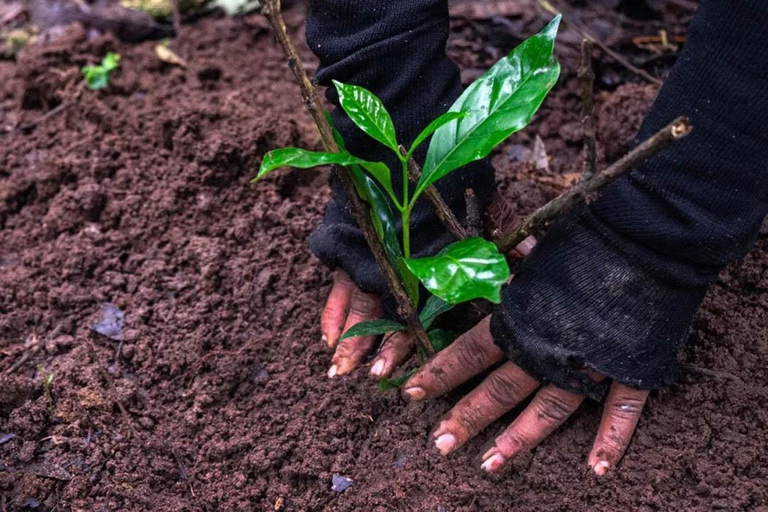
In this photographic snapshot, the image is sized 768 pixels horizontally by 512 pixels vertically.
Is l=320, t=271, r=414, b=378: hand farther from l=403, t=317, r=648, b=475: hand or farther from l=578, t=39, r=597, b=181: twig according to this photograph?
l=578, t=39, r=597, b=181: twig

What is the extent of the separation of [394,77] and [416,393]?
73cm

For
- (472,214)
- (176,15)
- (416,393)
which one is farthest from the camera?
(176,15)

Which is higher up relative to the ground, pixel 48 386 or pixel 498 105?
pixel 498 105

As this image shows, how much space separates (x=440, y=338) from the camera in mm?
1768

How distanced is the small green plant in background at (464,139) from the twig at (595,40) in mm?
1339

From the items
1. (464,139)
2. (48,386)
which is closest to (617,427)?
(464,139)

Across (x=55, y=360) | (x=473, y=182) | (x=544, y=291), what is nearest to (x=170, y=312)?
(x=55, y=360)

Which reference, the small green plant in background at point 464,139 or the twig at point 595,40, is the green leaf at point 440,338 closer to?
the small green plant in background at point 464,139

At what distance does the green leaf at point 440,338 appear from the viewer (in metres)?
1.76

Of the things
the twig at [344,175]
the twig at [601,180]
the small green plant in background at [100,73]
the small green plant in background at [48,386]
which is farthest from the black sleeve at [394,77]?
the small green plant in background at [100,73]

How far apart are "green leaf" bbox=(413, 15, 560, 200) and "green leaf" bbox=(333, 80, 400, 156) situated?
98 millimetres

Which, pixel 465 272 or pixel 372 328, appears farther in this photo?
pixel 372 328

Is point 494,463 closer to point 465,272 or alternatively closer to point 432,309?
point 432,309

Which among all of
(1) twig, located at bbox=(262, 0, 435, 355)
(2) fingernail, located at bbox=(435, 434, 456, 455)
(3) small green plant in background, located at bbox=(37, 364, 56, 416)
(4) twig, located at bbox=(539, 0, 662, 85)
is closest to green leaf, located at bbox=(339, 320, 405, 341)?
(1) twig, located at bbox=(262, 0, 435, 355)
